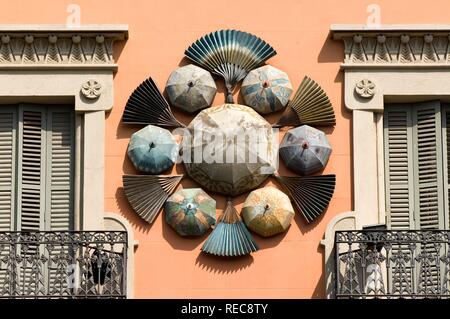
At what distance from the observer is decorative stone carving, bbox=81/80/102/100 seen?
26.5 metres

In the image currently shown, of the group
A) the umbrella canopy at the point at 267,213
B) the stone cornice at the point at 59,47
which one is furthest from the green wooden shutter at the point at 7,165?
the umbrella canopy at the point at 267,213

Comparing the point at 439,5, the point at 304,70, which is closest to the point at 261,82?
the point at 304,70

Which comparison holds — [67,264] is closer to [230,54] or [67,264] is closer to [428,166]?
[230,54]

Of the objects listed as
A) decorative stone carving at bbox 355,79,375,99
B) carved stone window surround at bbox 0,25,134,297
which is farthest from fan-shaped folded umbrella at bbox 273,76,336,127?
carved stone window surround at bbox 0,25,134,297

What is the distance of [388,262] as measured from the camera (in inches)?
998

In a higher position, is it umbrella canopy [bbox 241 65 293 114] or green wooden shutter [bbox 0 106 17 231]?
umbrella canopy [bbox 241 65 293 114]

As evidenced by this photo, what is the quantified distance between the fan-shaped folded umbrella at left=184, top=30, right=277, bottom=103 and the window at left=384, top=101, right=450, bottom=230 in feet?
5.15

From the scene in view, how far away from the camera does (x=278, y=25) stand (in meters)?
26.8

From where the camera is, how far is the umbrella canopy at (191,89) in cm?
2634

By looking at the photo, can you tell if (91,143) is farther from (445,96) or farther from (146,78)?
(445,96)

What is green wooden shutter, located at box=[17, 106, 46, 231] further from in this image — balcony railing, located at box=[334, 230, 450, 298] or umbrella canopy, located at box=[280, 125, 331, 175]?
balcony railing, located at box=[334, 230, 450, 298]

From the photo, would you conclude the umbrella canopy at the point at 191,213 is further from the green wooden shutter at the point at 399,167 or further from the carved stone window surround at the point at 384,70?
the green wooden shutter at the point at 399,167

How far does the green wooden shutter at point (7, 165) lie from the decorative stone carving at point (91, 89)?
0.84 meters

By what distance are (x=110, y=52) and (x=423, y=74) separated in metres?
3.41
